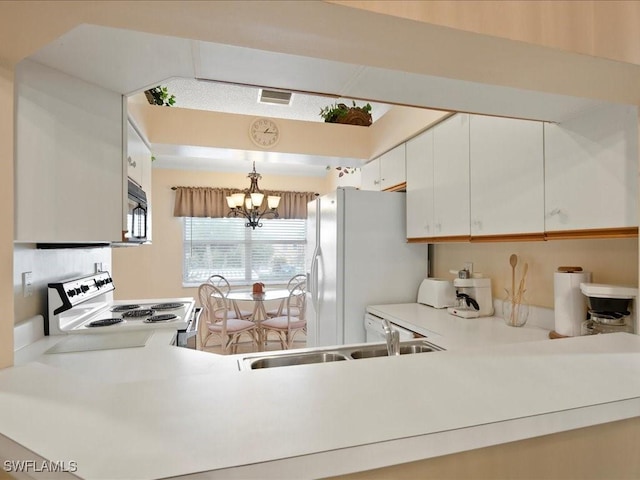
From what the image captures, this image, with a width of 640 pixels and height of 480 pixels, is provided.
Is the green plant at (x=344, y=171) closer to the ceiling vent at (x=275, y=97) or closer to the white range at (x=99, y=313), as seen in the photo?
the ceiling vent at (x=275, y=97)

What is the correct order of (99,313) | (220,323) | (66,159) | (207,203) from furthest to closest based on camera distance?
(207,203)
(220,323)
(99,313)
(66,159)

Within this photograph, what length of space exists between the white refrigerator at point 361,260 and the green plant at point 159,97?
4.90 feet

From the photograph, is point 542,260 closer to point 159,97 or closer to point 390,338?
Result: point 390,338

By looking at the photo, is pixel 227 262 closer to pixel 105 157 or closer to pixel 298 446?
pixel 105 157

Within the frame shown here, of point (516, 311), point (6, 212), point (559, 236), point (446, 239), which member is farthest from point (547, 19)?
point (516, 311)

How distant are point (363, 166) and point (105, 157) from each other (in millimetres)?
2422

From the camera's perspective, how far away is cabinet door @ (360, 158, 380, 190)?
314 centimetres

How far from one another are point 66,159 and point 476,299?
2283 millimetres

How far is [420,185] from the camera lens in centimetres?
249

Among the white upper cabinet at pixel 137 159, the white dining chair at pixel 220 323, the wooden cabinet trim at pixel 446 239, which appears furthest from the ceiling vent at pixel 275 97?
the white dining chair at pixel 220 323

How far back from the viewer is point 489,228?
1831 millimetres

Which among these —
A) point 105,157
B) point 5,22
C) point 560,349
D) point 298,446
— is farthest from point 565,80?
point 105,157

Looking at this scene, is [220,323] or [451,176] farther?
[220,323]

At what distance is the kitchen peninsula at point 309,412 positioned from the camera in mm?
554
